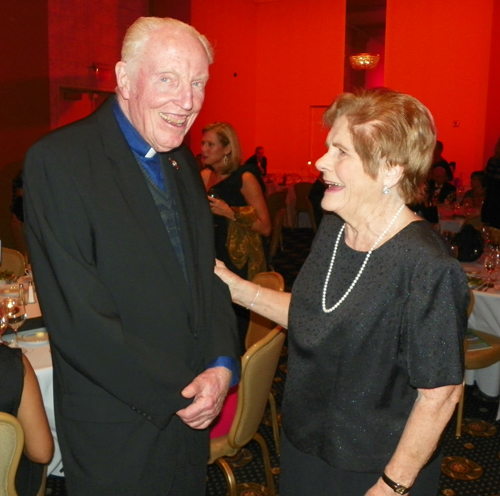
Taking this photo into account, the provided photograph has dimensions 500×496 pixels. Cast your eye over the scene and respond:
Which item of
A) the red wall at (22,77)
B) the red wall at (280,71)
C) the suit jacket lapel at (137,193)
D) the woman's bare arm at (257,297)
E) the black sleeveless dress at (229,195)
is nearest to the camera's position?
the suit jacket lapel at (137,193)

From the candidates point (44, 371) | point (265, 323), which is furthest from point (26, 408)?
point (265, 323)

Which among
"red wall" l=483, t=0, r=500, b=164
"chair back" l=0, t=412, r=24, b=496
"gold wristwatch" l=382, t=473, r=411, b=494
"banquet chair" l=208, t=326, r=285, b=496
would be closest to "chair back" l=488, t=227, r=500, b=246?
"banquet chair" l=208, t=326, r=285, b=496

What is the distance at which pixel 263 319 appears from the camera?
125 inches

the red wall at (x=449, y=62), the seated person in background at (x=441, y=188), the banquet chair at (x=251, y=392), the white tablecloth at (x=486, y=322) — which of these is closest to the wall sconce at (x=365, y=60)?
the red wall at (x=449, y=62)

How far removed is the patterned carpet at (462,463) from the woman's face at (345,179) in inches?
60.6

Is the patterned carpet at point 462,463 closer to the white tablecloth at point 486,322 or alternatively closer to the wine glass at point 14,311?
the white tablecloth at point 486,322

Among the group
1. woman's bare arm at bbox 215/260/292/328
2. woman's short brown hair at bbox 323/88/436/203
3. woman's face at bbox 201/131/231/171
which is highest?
woman's short brown hair at bbox 323/88/436/203

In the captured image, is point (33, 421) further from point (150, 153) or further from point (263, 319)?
point (263, 319)

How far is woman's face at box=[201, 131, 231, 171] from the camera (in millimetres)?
3906

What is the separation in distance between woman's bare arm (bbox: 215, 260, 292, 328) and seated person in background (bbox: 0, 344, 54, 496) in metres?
0.68

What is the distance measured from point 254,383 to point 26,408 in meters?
0.85

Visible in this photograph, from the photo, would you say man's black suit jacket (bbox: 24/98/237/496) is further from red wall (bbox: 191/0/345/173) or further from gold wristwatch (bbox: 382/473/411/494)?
red wall (bbox: 191/0/345/173)

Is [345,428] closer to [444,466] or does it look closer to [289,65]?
[444,466]

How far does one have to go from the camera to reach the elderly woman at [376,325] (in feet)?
4.72
